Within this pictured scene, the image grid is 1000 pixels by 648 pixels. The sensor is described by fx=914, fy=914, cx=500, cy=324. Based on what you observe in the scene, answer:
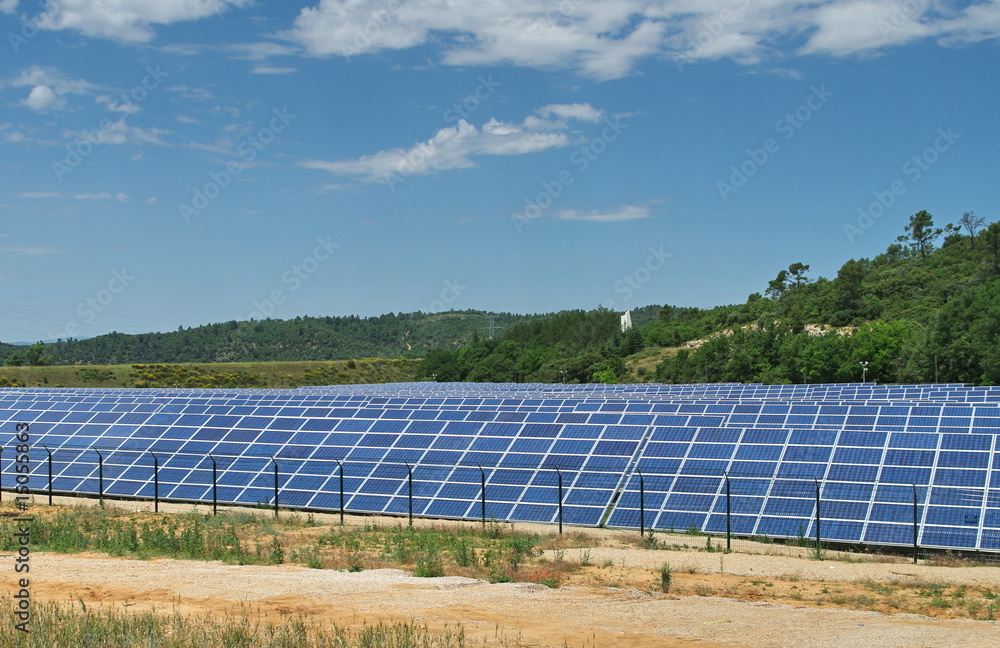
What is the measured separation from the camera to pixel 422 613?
15.8m

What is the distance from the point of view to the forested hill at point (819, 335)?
91688mm

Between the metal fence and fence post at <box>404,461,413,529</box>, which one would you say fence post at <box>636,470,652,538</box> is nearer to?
the metal fence

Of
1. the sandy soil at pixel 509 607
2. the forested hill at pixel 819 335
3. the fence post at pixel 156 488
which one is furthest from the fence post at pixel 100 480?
the forested hill at pixel 819 335

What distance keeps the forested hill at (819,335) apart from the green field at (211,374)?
48.0 feet

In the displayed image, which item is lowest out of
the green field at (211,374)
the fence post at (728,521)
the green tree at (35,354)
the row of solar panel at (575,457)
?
the fence post at (728,521)

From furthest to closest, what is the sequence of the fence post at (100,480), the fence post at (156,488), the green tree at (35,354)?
the green tree at (35,354), the fence post at (100,480), the fence post at (156,488)

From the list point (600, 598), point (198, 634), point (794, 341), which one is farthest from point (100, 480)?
point (794, 341)

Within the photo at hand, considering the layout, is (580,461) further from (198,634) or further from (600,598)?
(198,634)

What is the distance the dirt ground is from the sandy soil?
0.03 metres

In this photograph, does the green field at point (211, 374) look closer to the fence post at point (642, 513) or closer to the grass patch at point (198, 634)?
the fence post at point (642, 513)

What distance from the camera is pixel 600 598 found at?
674 inches

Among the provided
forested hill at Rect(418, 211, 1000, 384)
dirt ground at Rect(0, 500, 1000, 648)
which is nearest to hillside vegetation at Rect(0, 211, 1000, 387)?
forested hill at Rect(418, 211, 1000, 384)

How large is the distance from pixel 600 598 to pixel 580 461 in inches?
529

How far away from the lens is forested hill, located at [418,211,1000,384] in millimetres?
91688
